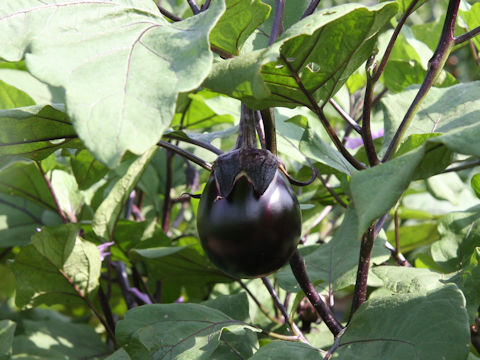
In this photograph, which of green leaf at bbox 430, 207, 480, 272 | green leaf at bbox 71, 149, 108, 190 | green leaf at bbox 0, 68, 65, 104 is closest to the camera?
green leaf at bbox 430, 207, 480, 272

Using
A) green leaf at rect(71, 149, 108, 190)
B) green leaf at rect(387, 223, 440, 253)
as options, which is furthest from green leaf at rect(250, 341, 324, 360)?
green leaf at rect(387, 223, 440, 253)

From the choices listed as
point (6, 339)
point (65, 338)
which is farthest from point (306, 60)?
point (65, 338)

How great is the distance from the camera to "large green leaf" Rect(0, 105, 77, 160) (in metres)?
0.46

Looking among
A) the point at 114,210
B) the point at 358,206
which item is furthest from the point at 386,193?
the point at 114,210

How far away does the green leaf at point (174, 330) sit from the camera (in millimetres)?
539

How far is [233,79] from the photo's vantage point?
354 mm

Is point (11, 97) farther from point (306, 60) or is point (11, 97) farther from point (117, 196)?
point (306, 60)

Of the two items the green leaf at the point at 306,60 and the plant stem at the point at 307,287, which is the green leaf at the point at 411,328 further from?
the green leaf at the point at 306,60

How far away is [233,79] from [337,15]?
0.07 metres

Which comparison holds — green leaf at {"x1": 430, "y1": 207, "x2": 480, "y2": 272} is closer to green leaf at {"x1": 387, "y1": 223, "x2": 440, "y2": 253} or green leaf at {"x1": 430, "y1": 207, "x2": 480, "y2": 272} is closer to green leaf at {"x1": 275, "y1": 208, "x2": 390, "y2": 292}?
green leaf at {"x1": 275, "y1": 208, "x2": 390, "y2": 292}

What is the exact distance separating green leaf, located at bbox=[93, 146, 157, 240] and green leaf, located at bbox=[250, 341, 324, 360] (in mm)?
280

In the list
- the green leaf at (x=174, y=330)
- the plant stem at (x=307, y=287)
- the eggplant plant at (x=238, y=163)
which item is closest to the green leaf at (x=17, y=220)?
the eggplant plant at (x=238, y=163)

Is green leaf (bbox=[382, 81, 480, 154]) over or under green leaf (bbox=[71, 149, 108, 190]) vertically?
over

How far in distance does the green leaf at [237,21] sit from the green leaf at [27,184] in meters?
0.42
